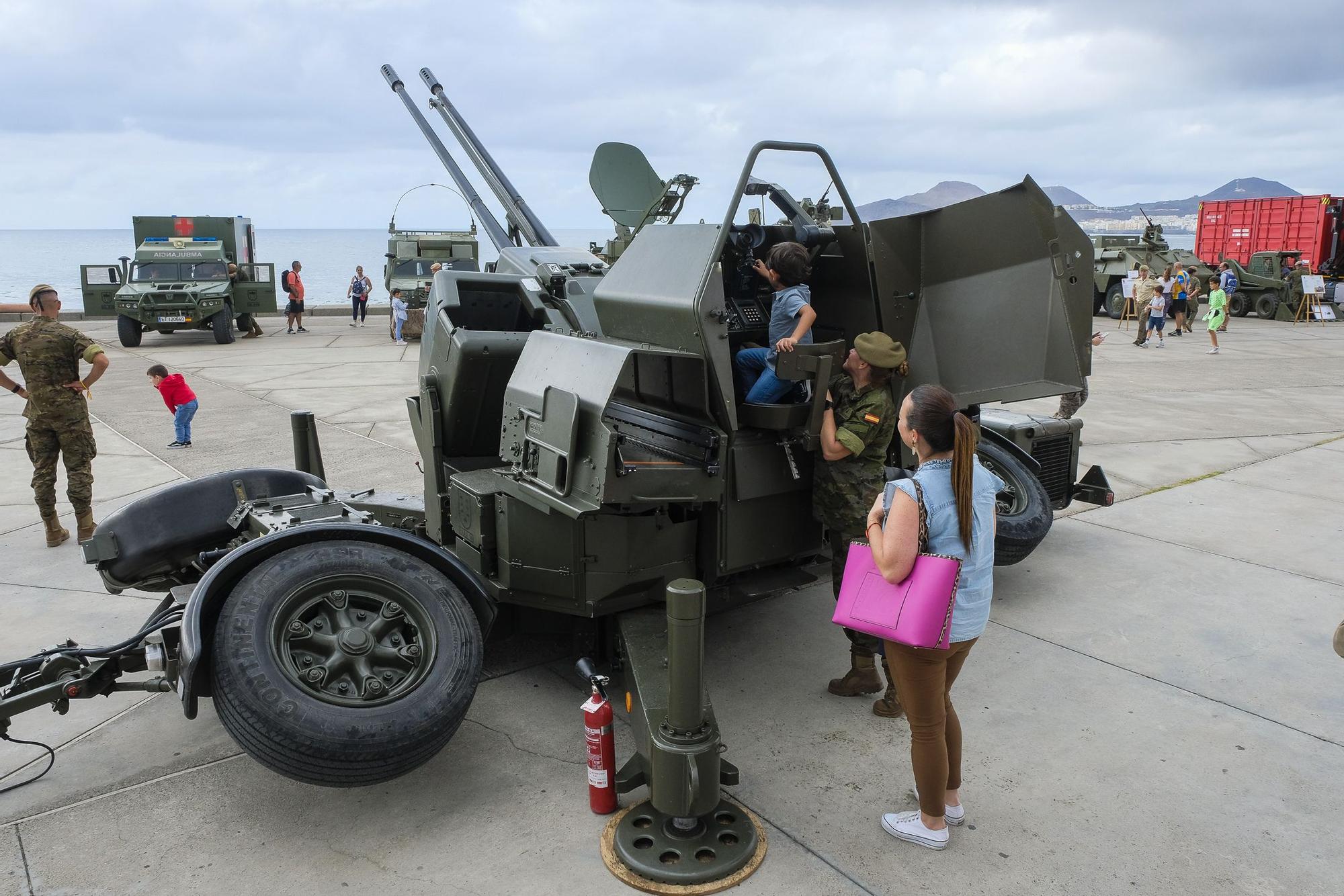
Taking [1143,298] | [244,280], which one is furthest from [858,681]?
[244,280]

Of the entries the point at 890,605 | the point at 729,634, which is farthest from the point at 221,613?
the point at 729,634

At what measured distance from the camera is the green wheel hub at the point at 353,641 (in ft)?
11.0

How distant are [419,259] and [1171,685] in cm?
1893

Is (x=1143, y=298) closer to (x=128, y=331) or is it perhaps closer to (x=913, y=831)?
(x=913, y=831)

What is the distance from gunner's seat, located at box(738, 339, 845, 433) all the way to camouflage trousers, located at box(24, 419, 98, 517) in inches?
191

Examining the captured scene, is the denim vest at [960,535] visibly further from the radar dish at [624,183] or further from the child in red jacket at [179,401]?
the child in red jacket at [179,401]

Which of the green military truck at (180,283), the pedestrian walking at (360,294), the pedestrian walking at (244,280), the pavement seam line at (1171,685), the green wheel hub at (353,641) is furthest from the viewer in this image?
the pedestrian walking at (360,294)

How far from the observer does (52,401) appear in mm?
6543

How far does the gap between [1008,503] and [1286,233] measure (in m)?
26.6

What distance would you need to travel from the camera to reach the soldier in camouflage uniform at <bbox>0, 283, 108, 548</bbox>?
6453mm

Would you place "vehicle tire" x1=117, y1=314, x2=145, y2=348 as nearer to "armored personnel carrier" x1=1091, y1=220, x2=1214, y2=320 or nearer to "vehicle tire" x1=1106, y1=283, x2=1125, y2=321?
"armored personnel carrier" x1=1091, y1=220, x2=1214, y2=320

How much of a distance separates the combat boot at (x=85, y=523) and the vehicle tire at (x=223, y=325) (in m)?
13.4

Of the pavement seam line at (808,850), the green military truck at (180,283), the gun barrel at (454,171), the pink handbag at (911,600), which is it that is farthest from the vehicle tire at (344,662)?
the green military truck at (180,283)

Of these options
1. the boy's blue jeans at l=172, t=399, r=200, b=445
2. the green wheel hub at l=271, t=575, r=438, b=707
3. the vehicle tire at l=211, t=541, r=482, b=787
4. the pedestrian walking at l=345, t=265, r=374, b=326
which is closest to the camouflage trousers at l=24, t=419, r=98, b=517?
the boy's blue jeans at l=172, t=399, r=200, b=445
